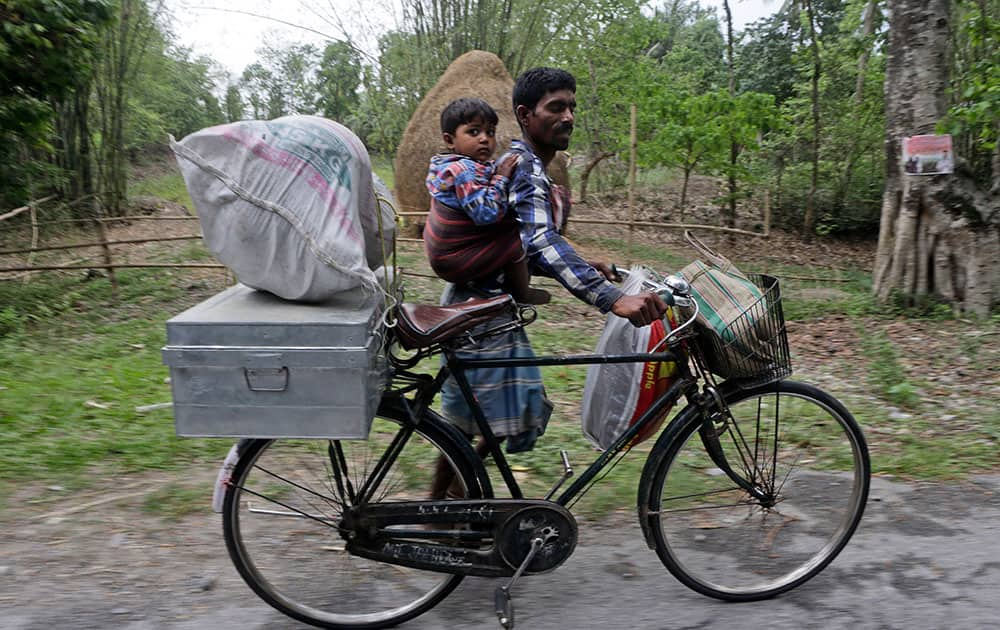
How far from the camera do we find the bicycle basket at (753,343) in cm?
250

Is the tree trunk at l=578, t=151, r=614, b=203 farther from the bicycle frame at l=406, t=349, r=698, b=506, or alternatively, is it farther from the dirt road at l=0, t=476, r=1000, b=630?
the bicycle frame at l=406, t=349, r=698, b=506

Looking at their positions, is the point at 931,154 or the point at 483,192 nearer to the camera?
the point at 483,192

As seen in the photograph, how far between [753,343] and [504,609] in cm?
114

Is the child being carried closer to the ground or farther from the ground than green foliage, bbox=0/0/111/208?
closer to the ground

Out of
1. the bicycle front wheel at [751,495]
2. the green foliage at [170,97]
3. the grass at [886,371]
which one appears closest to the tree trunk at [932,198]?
the grass at [886,371]

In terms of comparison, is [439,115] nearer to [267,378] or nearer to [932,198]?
[932,198]

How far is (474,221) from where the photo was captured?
8.54 feet

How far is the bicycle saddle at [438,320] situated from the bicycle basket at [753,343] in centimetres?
66

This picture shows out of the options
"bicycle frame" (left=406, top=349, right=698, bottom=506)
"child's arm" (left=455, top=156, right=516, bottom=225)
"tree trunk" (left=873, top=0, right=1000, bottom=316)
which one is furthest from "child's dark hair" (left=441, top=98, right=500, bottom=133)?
"tree trunk" (left=873, top=0, right=1000, bottom=316)

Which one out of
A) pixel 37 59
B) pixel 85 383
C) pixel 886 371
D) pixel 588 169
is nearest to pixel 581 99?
pixel 588 169

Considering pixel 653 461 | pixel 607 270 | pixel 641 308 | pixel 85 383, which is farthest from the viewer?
pixel 85 383

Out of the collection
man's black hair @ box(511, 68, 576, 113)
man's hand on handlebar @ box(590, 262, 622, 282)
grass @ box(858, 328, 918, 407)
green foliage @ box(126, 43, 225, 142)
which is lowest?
grass @ box(858, 328, 918, 407)

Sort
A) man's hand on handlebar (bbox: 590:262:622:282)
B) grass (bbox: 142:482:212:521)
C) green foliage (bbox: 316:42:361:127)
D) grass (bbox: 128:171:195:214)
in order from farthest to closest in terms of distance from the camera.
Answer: green foliage (bbox: 316:42:361:127), grass (bbox: 128:171:195:214), grass (bbox: 142:482:212:521), man's hand on handlebar (bbox: 590:262:622:282)

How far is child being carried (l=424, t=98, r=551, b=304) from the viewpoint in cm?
256
